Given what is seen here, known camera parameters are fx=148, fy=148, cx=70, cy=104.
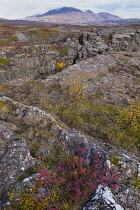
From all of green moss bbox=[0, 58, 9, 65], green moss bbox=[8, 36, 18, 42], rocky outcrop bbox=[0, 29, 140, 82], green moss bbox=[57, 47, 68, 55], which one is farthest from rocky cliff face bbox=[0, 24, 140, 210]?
Result: green moss bbox=[8, 36, 18, 42]

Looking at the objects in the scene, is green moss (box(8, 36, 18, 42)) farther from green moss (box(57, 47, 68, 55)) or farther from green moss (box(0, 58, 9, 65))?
green moss (box(0, 58, 9, 65))

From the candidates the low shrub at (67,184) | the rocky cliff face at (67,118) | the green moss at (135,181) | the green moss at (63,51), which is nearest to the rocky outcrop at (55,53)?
the green moss at (63,51)

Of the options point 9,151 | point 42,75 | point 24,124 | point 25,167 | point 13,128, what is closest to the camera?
point 25,167

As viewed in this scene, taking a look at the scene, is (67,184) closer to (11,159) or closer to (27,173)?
(27,173)

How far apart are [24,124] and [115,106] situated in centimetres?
1244

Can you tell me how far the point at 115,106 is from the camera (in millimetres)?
20172

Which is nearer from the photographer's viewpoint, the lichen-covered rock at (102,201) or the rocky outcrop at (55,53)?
the lichen-covered rock at (102,201)

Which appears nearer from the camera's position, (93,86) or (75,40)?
(93,86)

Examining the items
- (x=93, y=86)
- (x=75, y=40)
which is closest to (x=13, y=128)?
(x=93, y=86)

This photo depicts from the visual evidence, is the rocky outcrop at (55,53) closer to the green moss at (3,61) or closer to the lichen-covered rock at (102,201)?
the green moss at (3,61)

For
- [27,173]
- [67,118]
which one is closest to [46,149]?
[27,173]

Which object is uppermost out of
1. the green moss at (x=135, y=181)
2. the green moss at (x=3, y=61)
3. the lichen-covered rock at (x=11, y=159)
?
the green moss at (x=3, y=61)

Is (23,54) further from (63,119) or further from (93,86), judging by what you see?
(63,119)

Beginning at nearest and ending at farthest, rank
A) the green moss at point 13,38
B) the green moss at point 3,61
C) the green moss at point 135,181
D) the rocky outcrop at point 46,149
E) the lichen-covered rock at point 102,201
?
the lichen-covered rock at point 102,201 < the rocky outcrop at point 46,149 < the green moss at point 135,181 < the green moss at point 3,61 < the green moss at point 13,38
